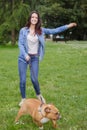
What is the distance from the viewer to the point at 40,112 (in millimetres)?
6590

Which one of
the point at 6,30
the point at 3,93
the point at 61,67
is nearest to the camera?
the point at 3,93

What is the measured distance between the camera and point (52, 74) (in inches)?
605

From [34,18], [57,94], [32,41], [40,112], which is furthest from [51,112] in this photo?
[57,94]

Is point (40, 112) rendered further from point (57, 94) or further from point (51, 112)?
point (57, 94)

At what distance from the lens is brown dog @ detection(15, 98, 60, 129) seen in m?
6.38

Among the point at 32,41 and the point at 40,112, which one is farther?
the point at 32,41

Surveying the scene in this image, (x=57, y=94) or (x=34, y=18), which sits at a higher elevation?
(x=34, y=18)

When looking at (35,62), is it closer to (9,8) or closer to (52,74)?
(52,74)

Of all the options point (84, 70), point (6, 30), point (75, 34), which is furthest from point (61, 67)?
point (75, 34)

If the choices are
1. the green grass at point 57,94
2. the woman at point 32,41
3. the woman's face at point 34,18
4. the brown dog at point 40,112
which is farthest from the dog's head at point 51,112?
the woman's face at point 34,18

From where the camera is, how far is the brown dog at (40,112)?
638cm

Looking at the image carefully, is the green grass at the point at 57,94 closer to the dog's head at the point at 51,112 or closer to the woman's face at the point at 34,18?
the dog's head at the point at 51,112

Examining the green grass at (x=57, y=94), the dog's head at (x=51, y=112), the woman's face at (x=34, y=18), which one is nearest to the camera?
the dog's head at (x=51, y=112)

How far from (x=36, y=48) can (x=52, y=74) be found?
6.80m
